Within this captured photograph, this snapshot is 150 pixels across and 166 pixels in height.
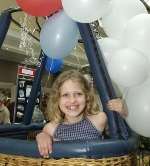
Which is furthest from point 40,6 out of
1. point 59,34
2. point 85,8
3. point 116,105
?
point 116,105

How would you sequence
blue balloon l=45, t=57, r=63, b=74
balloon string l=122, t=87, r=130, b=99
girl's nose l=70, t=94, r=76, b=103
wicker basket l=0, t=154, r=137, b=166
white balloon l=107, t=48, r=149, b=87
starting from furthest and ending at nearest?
blue balloon l=45, t=57, r=63, b=74
girl's nose l=70, t=94, r=76, b=103
balloon string l=122, t=87, r=130, b=99
white balloon l=107, t=48, r=149, b=87
wicker basket l=0, t=154, r=137, b=166

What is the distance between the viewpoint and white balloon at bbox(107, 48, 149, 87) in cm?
139

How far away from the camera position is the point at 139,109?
1.46 meters

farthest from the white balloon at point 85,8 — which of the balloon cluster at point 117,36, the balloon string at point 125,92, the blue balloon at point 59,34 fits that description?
the balloon string at point 125,92

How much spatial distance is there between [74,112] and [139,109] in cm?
35

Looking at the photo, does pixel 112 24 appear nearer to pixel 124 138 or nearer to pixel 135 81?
Answer: pixel 135 81

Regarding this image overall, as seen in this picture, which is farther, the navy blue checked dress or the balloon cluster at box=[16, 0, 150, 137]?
the navy blue checked dress

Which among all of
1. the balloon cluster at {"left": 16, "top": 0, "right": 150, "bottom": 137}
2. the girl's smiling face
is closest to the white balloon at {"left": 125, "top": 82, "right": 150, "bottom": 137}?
the balloon cluster at {"left": 16, "top": 0, "right": 150, "bottom": 137}

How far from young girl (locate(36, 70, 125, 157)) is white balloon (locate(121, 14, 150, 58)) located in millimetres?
357

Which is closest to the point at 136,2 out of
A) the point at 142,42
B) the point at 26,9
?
the point at 142,42

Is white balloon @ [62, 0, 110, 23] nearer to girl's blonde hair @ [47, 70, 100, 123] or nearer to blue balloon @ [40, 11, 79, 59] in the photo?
blue balloon @ [40, 11, 79, 59]

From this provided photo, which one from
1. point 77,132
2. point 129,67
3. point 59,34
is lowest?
point 77,132

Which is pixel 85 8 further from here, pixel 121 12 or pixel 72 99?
pixel 72 99

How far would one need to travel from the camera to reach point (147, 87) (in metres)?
1.47
